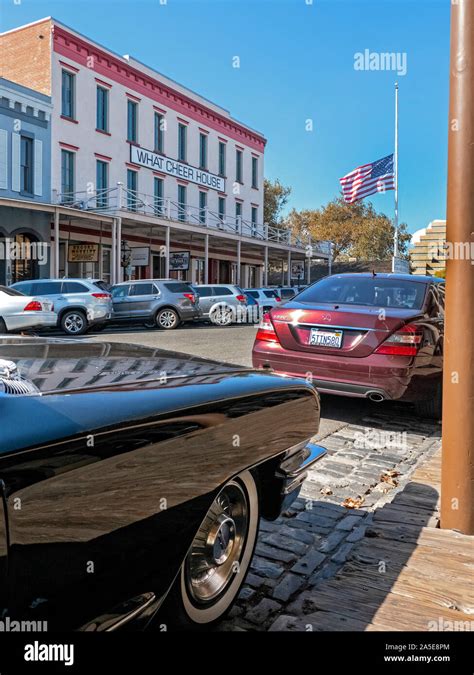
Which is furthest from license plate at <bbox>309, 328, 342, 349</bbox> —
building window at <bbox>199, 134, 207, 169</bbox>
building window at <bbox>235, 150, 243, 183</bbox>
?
building window at <bbox>235, 150, 243, 183</bbox>

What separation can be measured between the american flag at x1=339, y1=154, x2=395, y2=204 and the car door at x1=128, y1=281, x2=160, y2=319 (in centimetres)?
1145

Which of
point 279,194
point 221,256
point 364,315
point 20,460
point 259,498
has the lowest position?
point 259,498

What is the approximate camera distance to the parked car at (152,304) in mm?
19047

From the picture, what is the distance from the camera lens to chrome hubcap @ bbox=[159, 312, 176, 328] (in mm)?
19138

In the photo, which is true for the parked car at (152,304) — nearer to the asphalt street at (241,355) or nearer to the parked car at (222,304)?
the asphalt street at (241,355)

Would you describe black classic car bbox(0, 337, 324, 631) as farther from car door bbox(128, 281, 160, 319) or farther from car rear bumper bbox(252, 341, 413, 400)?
car door bbox(128, 281, 160, 319)

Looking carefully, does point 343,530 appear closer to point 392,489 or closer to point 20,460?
point 392,489

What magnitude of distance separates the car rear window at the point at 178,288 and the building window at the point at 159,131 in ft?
45.1

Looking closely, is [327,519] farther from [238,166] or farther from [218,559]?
[238,166]

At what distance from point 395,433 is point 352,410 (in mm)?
1024

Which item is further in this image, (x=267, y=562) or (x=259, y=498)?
(x=267, y=562)

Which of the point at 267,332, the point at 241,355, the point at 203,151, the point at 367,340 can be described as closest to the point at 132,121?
the point at 203,151

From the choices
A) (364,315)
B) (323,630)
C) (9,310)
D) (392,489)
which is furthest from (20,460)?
(9,310)

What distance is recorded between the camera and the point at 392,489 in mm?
4316
